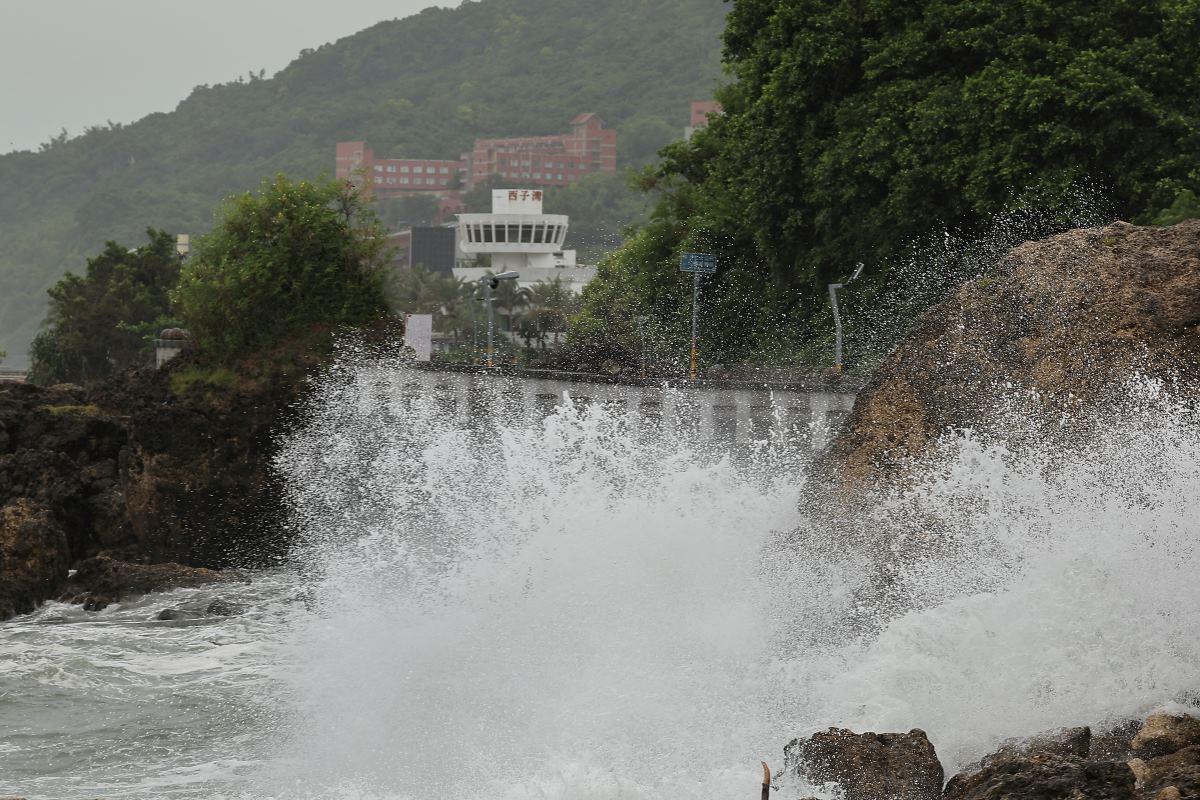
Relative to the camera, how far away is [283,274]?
31.4 m

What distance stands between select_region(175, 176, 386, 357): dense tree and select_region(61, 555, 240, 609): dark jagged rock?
7330 millimetres

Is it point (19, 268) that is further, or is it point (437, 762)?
point (19, 268)

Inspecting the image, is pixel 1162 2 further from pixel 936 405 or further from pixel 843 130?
pixel 936 405

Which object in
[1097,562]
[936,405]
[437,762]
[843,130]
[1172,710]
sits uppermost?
[843,130]

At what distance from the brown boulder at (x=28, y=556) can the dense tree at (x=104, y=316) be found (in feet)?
121

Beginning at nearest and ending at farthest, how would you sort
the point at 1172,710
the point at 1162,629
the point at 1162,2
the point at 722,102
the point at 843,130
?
the point at 1172,710
the point at 1162,629
the point at 1162,2
the point at 843,130
the point at 722,102

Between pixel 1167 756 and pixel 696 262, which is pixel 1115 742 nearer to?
pixel 1167 756

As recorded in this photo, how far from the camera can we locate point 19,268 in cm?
18525

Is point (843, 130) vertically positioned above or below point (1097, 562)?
above

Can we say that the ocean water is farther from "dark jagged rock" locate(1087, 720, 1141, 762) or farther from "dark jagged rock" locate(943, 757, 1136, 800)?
"dark jagged rock" locate(943, 757, 1136, 800)

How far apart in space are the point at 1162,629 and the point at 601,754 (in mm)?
4436

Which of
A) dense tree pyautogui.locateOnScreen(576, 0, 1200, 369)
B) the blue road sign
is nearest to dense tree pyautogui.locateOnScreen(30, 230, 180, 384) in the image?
dense tree pyautogui.locateOnScreen(576, 0, 1200, 369)

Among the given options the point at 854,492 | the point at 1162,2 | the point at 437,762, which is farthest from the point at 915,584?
the point at 1162,2

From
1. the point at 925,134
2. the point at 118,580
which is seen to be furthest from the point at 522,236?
the point at 118,580
